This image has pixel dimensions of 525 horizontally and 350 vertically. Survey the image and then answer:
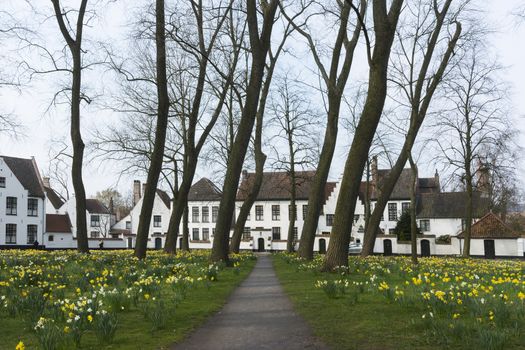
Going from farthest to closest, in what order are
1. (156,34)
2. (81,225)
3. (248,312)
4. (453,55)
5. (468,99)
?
1. (468,99)
2. (453,55)
3. (81,225)
4. (156,34)
5. (248,312)

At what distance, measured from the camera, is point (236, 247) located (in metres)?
29.7

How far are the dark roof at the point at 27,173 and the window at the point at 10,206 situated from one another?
221 centimetres

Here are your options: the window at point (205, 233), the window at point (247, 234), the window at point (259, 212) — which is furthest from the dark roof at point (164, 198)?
the window at point (259, 212)

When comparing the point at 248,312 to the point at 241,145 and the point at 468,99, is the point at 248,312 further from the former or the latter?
the point at 468,99

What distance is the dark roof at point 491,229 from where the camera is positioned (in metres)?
48.9

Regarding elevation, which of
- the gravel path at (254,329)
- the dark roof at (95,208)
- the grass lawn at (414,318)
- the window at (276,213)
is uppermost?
the dark roof at (95,208)

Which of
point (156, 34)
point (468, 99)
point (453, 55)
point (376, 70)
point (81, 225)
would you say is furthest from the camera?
point (468, 99)

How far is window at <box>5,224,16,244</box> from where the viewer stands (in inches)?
2194

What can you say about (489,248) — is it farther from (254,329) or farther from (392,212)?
(254,329)

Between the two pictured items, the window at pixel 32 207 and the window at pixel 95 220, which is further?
the window at pixel 95 220

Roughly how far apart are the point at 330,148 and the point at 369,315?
13850mm

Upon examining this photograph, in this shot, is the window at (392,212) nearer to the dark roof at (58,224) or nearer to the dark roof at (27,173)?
the dark roof at (58,224)

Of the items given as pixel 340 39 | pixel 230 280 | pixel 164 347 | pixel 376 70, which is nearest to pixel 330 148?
pixel 340 39

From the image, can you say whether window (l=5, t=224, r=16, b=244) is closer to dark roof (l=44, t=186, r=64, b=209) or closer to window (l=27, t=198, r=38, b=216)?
window (l=27, t=198, r=38, b=216)
